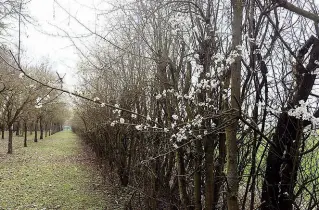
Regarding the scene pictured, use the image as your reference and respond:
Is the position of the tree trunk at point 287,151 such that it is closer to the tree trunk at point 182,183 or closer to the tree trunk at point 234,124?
the tree trunk at point 234,124

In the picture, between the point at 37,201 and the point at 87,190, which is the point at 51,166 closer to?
the point at 87,190

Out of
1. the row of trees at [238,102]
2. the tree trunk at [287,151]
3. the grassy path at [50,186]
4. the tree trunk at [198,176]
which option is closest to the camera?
the row of trees at [238,102]

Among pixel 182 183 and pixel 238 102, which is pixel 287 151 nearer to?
pixel 238 102

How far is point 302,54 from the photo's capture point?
11.5ft

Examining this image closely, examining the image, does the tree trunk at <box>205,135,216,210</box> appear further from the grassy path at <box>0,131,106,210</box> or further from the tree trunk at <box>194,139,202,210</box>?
the grassy path at <box>0,131,106,210</box>

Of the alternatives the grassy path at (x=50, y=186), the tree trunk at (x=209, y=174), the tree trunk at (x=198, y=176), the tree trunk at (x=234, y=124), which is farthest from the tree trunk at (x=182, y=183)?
the grassy path at (x=50, y=186)

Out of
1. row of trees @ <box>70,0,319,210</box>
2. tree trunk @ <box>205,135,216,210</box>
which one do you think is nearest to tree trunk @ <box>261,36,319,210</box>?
row of trees @ <box>70,0,319,210</box>

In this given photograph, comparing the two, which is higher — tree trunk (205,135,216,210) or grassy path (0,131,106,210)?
tree trunk (205,135,216,210)

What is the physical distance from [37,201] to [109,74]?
4.21m

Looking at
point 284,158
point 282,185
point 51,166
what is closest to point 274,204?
point 282,185

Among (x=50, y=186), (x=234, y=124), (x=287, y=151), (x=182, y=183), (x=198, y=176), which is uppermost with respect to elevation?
(x=234, y=124)

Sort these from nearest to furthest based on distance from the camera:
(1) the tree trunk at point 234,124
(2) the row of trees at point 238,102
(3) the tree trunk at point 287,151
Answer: (1) the tree trunk at point 234,124 < (2) the row of trees at point 238,102 < (3) the tree trunk at point 287,151

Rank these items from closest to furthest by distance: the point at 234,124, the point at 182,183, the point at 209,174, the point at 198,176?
the point at 234,124
the point at 209,174
the point at 198,176
the point at 182,183

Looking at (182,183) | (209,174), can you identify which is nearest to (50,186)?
(182,183)
